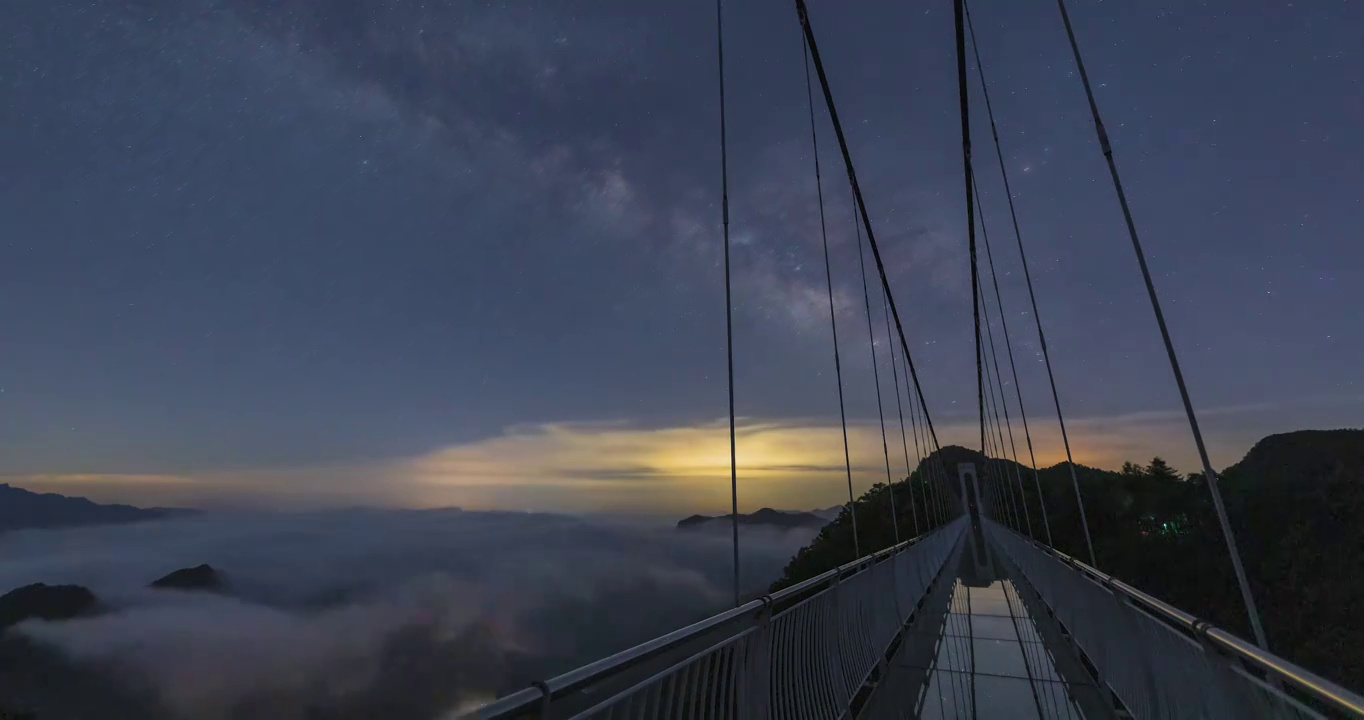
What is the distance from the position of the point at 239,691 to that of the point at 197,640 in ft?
99.7

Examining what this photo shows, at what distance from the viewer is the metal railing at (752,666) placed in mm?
1855

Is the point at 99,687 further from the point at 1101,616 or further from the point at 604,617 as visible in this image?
the point at 1101,616

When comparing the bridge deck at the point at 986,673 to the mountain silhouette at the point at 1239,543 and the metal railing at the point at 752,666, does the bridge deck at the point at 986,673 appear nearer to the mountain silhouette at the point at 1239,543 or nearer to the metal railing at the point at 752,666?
the metal railing at the point at 752,666

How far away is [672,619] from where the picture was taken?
6575 inches

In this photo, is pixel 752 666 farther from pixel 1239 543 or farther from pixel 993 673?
pixel 1239 543

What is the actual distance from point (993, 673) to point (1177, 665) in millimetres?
2359

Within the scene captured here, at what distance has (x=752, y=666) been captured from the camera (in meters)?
3.31

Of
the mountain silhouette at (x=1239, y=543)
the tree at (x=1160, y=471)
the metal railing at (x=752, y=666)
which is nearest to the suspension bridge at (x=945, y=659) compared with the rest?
the metal railing at (x=752, y=666)

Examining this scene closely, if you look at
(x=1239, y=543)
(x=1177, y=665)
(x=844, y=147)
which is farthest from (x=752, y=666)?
(x=1239, y=543)

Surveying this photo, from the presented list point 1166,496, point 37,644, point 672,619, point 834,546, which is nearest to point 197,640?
point 37,644

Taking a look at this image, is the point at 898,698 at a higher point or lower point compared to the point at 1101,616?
lower

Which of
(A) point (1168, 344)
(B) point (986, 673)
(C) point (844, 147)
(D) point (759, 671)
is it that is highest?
(C) point (844, 147)

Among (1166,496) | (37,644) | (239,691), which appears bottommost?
(239,691)

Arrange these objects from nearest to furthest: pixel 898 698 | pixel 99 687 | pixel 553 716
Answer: pixel 553 716
pixel 898 698
pixel 99 687
